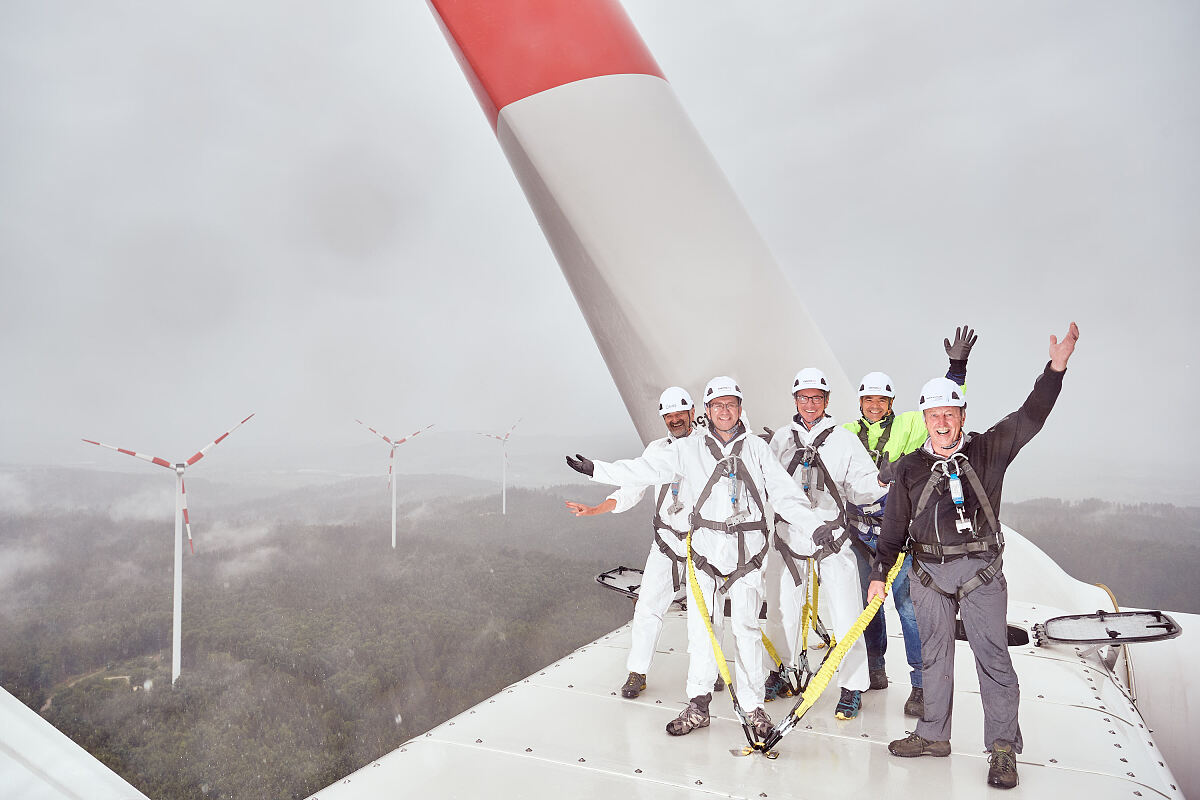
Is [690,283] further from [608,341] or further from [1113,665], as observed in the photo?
[1113,665]

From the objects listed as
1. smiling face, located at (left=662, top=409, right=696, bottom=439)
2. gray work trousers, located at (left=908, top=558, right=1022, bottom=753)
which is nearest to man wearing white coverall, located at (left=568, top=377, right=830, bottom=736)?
smiling face, located at (left=662, top=409, right=696, bottom=439)

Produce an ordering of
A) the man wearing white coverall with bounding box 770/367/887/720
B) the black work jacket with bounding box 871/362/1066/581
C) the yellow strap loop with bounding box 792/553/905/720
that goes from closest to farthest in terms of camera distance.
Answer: the black work jacket with bounding box 871/362/1066/581 < the yellow strap loop with bounding box 792/553/905/720 < the man wearing white coverall with bounding box 770/367/887/720

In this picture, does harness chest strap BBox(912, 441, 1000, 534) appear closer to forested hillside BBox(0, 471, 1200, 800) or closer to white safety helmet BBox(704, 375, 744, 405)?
white safety helmet BBox(704, 375, 744, 405)

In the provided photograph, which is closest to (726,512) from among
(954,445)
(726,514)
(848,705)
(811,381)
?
(726,514)

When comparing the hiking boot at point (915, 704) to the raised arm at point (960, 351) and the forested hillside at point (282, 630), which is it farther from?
the forested hillside at point (282, 630)

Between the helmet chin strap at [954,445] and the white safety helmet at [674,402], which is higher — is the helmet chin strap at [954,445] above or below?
below

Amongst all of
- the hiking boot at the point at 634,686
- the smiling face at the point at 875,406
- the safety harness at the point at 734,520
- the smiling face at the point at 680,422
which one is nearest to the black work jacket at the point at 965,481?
the safety harness at the point at 734,520
